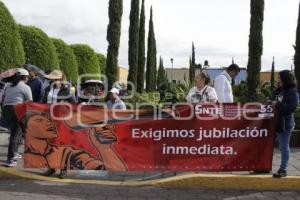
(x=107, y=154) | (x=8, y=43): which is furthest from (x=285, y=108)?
(x=8, y=43)

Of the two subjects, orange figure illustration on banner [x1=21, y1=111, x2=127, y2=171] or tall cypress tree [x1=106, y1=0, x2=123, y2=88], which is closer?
orange figure illustration on banner [x1=21, y1=111, x2=127, y2=171]

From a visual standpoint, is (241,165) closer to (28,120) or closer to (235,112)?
(235,112)

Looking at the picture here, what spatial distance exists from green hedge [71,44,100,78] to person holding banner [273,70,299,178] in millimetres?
34455

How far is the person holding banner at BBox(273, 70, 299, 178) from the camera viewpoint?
792 centimetres

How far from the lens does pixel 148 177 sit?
8.70 metres

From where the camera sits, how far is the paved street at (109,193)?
730cm

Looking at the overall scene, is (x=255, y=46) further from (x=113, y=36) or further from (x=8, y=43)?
(x=8, y=43)

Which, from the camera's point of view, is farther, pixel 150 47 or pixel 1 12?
pixel 150 47

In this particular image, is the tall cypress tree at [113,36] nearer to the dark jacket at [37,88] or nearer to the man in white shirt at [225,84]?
the dark jacket at [37,88]

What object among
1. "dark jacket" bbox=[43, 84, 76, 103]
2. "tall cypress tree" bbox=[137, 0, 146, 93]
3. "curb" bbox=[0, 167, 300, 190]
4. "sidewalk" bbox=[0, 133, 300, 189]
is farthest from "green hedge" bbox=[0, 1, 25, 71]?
"tall cypress tree" bbox=[137, 0, 146, 93]

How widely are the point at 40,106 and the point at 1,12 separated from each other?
12423 millimetres

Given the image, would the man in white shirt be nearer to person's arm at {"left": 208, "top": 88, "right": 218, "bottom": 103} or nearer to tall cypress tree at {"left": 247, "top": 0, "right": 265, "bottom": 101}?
person's arm at {"left": 208, "top": 88, "right": 218, "bottom": 103}

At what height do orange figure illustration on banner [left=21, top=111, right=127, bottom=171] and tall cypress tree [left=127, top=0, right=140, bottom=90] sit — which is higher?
tall cypress tree [left=127, top=0, right=140, bottom=90]

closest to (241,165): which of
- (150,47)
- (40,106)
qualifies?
(40,106)
